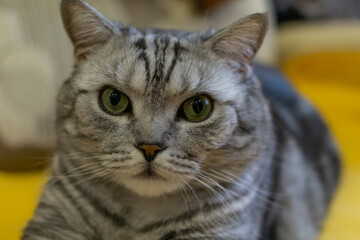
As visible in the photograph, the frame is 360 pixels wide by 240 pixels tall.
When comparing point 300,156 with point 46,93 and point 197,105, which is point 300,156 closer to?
point 197,105

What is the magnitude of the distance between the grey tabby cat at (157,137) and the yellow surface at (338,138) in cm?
26

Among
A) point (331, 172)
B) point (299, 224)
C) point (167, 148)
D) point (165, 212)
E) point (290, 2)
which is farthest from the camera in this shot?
point (290, 2)

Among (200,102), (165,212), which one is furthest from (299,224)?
(200,102)

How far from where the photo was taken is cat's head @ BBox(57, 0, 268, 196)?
1.01 metres

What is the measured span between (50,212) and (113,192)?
18 centimetres

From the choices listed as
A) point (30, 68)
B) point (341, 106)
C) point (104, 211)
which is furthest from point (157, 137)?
point (341, 106)

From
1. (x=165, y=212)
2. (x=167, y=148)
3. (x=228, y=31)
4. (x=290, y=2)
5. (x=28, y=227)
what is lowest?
(x=28, y=227)

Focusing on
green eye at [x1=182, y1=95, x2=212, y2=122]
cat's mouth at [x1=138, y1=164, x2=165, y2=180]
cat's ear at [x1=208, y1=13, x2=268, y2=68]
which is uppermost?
cat's ear at [x1=208, y1=13, x2=268, y2=68]

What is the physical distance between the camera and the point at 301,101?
1888mm

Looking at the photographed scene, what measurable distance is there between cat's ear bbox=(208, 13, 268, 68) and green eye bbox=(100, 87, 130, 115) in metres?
0.26

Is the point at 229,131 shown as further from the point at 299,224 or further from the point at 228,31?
the point at 299,224

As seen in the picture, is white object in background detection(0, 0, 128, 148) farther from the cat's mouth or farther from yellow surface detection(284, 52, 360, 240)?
yellow surface detection(284, 52, 360, 240)

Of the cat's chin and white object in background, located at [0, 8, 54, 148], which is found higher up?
white object in background, located at [0, 8, 54, 148]

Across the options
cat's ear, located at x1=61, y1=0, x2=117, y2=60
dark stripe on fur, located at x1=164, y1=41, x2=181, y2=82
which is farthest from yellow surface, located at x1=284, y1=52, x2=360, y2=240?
cat's ear, located at x1=61, y1=0, x2=117, y2=60
